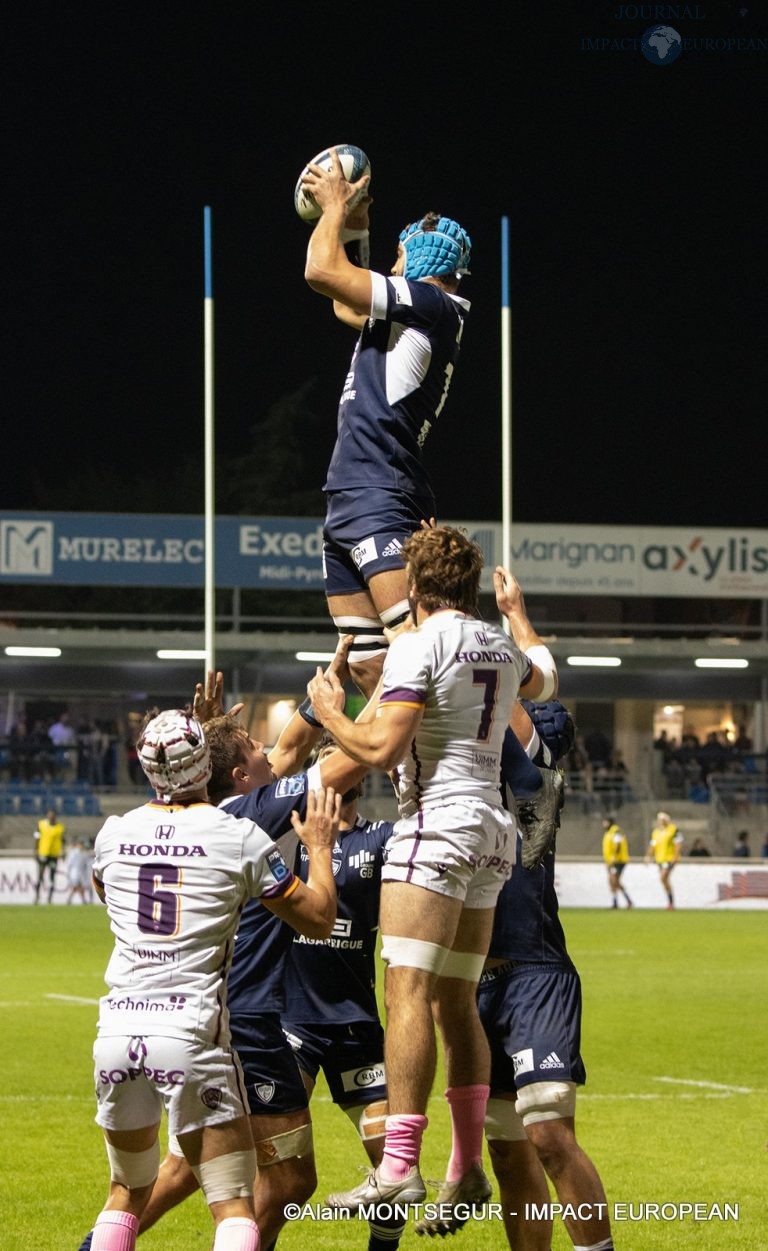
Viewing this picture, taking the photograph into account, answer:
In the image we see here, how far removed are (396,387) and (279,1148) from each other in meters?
3.05

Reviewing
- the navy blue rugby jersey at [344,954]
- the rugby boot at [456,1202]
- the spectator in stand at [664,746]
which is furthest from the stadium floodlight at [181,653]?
the rugby boot at [456,1202]

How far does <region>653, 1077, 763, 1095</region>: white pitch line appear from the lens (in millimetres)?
12805

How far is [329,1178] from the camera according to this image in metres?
9.63

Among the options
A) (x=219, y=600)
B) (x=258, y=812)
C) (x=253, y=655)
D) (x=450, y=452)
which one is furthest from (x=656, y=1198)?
(x=450, y=452)

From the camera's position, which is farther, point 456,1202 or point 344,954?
point 344,954

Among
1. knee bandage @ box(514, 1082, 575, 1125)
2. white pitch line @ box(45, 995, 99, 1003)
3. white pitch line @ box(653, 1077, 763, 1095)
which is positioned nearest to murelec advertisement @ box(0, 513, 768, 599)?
white pitch line @ box(45, 995, 99, 1003)

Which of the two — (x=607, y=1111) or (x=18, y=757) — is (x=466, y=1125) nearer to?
(x=607, y=1111)

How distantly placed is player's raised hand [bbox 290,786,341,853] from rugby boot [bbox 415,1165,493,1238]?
1367 mm

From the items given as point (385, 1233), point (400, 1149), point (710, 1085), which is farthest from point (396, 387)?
point (710, 1085)

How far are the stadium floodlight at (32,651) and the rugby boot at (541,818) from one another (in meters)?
34.8

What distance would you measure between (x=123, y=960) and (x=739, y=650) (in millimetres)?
38618

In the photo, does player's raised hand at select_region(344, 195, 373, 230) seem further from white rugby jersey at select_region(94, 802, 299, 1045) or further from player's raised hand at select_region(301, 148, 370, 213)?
white rugby jersey at select_region(94, 802, 299, 1045)

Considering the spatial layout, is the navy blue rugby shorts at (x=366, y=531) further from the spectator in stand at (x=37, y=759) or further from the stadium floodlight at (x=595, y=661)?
the stadium floodlight at (x=595, y=661)

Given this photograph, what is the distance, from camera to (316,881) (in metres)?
5.67
